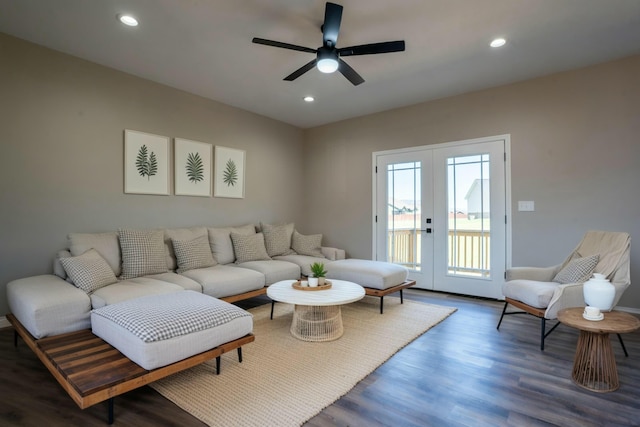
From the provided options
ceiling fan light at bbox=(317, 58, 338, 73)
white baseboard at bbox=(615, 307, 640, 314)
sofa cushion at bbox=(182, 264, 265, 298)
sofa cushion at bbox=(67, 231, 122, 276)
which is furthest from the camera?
white baseboard at bbox=(615, 307, 640, 314)

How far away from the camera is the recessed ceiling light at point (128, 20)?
2.69 metres

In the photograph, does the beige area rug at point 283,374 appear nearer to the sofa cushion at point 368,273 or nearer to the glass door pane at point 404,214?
the sofa cushion at point 368,273

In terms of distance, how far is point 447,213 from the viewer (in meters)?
4.57

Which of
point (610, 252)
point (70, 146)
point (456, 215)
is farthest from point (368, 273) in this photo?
point (70, 146)

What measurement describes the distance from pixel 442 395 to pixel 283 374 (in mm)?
1031

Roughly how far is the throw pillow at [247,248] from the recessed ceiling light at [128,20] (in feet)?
8.32

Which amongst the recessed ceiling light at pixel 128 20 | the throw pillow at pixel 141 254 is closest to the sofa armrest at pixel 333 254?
the throw pillow at pixel 141 254

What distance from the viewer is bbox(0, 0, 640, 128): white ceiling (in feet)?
8.43

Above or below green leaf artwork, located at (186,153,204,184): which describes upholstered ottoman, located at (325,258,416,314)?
below

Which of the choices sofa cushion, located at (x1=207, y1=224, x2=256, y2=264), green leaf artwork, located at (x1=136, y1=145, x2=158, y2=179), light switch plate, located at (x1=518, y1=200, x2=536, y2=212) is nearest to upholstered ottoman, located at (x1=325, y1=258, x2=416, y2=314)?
sofa cushion, located at (x1=207, y1=224, x2=256, y2=264)

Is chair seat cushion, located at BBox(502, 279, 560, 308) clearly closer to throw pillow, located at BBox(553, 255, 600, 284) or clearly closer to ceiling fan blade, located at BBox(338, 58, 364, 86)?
throw pillow, located at BBox(553, 255, 600, 284)

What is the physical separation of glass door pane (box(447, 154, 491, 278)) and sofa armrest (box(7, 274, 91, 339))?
163 inches

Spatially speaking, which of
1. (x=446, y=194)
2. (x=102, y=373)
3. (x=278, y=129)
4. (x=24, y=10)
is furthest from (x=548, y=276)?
(x=24, y=10)

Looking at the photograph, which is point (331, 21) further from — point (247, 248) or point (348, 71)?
point (247, 248)
